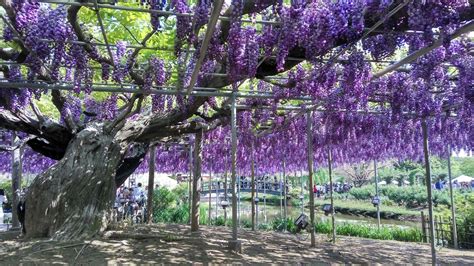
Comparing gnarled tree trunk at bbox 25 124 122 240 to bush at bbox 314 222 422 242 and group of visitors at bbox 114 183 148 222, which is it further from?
bush at bbox 314 222 422 242

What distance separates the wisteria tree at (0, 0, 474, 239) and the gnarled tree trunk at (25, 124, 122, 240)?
0.02 m

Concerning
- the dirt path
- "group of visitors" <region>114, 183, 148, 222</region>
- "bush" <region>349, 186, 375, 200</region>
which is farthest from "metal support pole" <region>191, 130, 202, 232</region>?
"bush" <region>349, 186, 375, 200</region>

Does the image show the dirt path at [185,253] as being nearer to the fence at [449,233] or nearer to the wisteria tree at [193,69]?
the wisteria tree at [193,69]

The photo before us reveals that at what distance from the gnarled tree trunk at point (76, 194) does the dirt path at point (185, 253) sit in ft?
1.12

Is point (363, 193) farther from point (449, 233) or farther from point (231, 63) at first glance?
point (231, 63)

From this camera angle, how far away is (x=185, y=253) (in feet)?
18.9

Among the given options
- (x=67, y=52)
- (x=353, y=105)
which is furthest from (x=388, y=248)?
(x=67, y=52)

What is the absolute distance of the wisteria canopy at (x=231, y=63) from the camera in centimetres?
379

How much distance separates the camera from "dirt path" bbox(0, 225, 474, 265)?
16.7 feet

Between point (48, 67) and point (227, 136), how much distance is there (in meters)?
7.56

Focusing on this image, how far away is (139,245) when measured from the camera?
602cm

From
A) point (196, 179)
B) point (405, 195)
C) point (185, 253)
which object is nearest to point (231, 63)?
point (185, 253)

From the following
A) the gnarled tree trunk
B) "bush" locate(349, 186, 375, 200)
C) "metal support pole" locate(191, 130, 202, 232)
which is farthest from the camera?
"bush" locate(349, 186, 375, 200)

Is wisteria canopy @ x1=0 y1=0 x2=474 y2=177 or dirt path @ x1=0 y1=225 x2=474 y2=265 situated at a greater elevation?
wisteria canopy @ x1=0 y1=0 x2=474 y2=177
